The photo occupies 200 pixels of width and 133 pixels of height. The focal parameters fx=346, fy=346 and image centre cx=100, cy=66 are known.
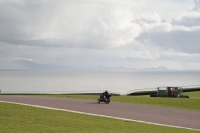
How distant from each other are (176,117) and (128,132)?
775 cm

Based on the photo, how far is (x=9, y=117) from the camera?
1995 centimetres

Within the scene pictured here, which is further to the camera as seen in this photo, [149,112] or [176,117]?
[149,112]

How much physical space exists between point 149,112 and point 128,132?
9.14 meters

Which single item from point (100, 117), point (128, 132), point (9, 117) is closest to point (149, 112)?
point (100, 117)

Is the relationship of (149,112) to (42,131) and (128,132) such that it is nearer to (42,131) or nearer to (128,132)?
(128,132)

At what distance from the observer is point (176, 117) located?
2394 cm

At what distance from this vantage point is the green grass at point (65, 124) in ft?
54.9

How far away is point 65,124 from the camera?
60.8ft

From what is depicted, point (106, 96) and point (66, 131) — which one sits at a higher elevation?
point (106, 96)

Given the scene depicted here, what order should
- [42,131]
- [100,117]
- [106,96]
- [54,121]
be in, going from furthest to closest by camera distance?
[106,96], [100,117], [54,121], [42,131]

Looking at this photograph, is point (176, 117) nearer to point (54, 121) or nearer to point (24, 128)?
point (54, 121)

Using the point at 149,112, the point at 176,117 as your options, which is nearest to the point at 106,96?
the point at 149,112

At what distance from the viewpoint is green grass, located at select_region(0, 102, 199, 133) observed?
16719 millimetres

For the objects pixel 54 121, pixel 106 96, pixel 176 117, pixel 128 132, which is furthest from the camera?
pixel 106 96
